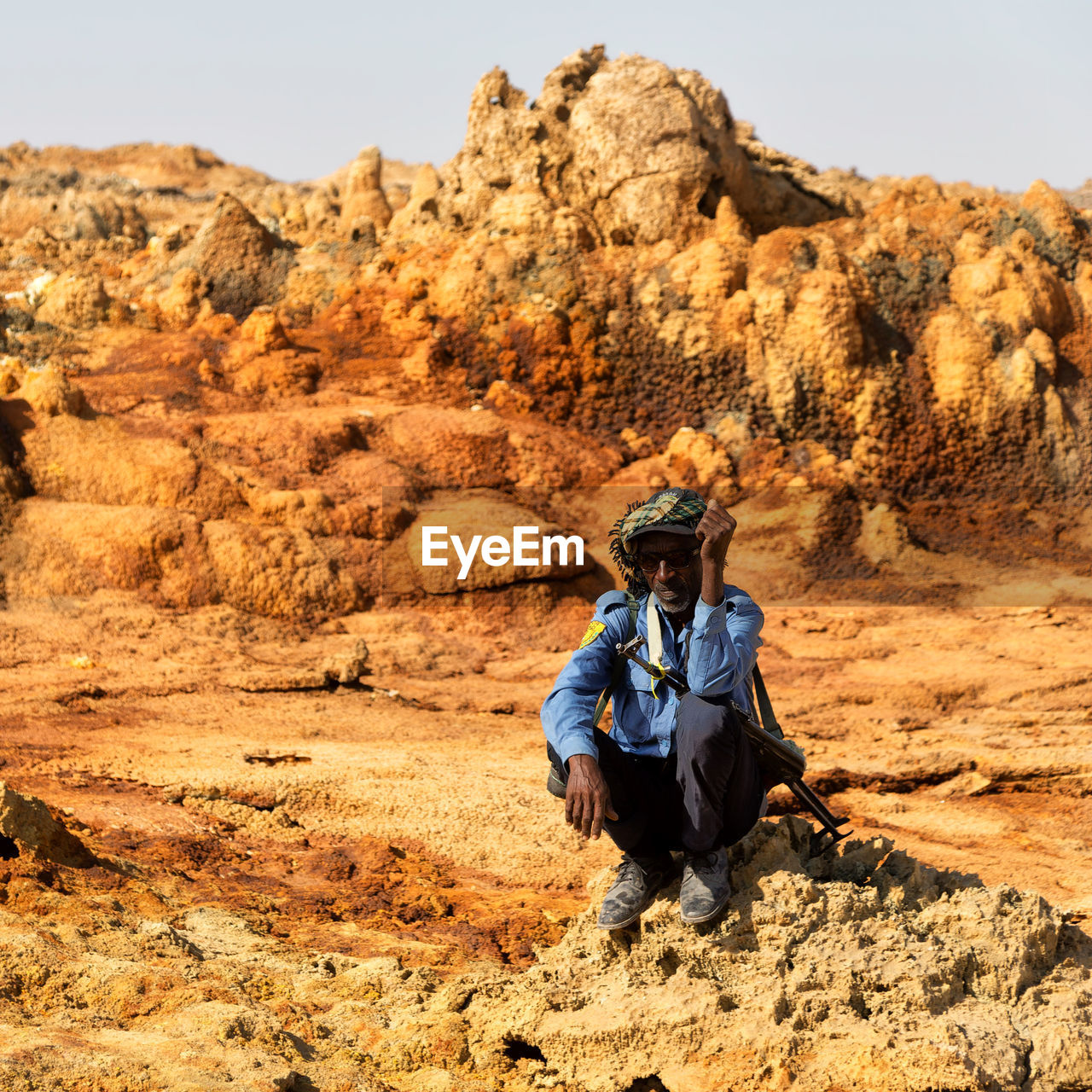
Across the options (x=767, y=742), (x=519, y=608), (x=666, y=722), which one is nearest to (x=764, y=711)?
(x=767, y=742)

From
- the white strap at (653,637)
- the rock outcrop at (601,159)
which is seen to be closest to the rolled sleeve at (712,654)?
the white strap at (653,637)

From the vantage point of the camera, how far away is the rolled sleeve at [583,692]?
272cm

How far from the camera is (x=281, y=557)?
8.49 metres

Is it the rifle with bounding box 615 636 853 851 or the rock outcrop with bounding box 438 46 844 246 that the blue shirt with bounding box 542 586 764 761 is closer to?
the rifle with bounding box 615 636 853 851

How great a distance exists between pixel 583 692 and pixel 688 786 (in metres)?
0.37

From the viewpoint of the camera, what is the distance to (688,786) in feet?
8.78

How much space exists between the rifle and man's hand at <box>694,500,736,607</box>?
0.24 meters

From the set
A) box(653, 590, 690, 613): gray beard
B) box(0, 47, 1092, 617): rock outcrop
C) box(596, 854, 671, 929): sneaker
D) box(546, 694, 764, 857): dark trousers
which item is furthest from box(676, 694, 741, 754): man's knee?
box(0, 47, 1092, 617): rock outcrop

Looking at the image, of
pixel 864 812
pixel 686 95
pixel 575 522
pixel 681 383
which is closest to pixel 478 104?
pixel 686 95

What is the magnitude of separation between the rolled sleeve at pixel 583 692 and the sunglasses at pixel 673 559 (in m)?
0.17

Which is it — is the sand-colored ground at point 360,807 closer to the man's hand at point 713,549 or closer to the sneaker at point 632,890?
the sneaker at point 632,890

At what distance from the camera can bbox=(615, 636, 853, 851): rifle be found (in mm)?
2816

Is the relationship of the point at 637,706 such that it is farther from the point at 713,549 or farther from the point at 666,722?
the point at 713,549

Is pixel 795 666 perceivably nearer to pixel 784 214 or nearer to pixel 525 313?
pixel 525 313
